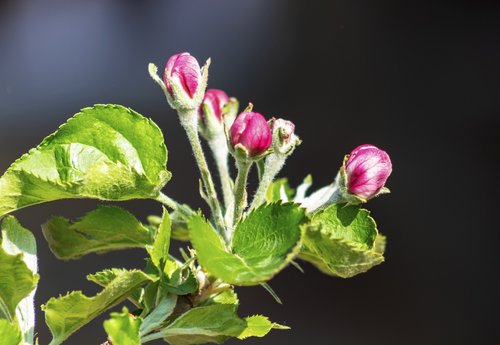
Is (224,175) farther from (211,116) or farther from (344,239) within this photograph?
(344,239)

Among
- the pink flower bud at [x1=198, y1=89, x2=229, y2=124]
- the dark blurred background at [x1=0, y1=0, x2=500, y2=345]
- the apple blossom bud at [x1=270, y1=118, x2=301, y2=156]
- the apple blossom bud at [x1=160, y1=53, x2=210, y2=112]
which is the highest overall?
the apple blossom bud at [x1=160, y1=53, x2=210, y2=112]

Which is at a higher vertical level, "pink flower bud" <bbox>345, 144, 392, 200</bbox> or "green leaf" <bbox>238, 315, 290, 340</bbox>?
"pink flower bud" <bbox>345, 144, 392, 200</bbox>

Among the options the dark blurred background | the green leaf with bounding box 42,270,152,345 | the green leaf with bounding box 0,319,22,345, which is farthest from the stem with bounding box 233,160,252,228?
the dark blurred background

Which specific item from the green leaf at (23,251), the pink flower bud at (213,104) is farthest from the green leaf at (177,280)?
the pink flower bud at (213,104)

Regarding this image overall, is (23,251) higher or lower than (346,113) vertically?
higher

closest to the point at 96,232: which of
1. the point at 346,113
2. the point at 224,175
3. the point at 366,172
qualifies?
the point at 224,175

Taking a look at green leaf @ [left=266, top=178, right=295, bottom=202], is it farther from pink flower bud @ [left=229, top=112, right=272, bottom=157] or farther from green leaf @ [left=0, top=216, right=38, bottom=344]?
green leaf @ [left=0, top=216, right=38, bottom=344]

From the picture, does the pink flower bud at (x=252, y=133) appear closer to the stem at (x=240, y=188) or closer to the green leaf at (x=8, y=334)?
Answer: the stem at (x=240, y=188)
